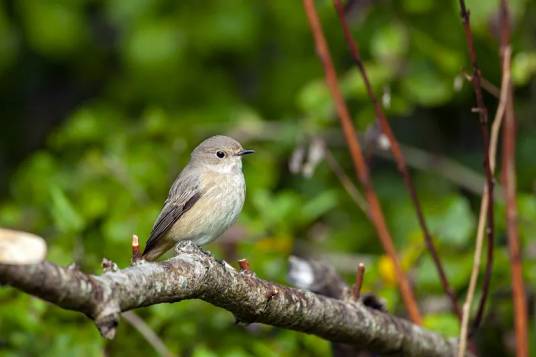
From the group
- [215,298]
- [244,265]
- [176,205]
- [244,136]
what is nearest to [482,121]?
[244,265]

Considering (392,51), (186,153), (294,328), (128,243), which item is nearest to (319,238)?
(186,153)

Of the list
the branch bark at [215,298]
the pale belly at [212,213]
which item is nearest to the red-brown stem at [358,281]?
the branch bark at [215,298]

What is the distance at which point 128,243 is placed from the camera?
5.58 meters

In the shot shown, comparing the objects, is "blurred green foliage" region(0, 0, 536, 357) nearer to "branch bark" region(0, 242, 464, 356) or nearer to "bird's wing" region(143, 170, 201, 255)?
"bird's wing" region(143, 170, 201, 255)

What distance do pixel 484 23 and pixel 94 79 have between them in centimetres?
445

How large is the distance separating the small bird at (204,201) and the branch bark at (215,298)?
121 cm

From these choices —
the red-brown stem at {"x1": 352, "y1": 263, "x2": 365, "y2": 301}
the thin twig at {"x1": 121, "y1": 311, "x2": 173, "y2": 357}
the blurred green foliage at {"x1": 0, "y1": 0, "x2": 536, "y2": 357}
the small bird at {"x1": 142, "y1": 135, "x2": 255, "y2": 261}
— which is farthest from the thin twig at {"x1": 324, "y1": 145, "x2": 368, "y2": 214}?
the thin twig at {"x1": 121, "y1": 311, "x2": 173, "y2": 357}

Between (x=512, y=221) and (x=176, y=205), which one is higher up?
(x=512, y=221)

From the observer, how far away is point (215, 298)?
359cm

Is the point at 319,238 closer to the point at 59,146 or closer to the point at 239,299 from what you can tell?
the point at 59,146

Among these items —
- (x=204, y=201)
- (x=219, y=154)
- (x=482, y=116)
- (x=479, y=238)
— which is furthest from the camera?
(x=219, y=154)

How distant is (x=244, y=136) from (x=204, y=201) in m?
1.71

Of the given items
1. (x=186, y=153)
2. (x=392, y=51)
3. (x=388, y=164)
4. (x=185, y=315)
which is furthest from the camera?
(x=388, y=164)

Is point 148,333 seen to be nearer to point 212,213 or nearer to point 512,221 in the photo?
point 212,213
